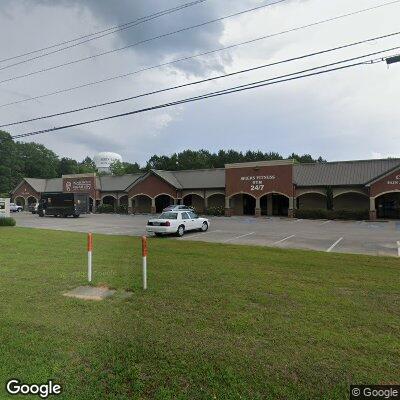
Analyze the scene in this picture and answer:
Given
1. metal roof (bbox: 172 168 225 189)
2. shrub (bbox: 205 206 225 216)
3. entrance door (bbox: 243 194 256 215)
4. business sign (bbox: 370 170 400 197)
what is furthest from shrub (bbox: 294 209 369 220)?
metal roof (bbox: 172 168 225 189)

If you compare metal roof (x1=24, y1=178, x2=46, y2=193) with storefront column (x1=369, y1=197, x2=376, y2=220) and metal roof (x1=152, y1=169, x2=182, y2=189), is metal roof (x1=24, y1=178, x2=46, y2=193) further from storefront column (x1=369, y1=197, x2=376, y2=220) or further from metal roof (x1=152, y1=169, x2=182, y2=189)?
storefront column (x1=369, y1=197, x2=376, y2=220)

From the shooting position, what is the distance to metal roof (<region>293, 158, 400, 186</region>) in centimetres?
3650

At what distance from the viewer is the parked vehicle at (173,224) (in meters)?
19.3

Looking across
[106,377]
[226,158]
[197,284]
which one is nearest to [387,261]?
[197,284]

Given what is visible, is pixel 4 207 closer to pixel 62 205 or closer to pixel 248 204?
pixel 62 205

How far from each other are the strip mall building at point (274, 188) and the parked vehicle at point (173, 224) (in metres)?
Result: 18.9

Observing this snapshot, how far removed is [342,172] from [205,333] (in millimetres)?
37196

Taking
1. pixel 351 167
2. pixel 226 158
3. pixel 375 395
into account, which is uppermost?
pixel 226 158

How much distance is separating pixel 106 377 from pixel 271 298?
375 centimetres

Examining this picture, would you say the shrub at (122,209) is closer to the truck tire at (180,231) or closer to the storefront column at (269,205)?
the storefront column at (269,205)

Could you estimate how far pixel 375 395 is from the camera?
372 centimetres

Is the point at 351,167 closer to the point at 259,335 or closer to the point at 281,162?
the point at 281,162

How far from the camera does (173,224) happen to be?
1952cm

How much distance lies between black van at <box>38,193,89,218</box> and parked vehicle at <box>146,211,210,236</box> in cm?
2293
